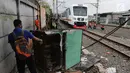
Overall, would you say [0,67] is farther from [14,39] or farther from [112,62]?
[112,62]

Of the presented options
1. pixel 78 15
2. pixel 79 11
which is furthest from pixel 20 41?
pixel 79 11

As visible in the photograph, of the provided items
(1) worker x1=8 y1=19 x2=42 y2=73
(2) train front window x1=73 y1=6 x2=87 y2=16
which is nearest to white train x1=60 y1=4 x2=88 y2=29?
(2) train front window x1=73 y1=6 x2=87 y2=16

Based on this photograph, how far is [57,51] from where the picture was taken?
208 inches

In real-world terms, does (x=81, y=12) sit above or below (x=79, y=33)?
above

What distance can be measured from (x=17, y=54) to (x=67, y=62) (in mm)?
1753

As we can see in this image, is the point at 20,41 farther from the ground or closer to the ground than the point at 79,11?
closer to the ground

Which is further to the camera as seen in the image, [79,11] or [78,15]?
[79,11]

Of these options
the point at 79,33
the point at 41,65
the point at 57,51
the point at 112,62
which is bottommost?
the point at 112,62

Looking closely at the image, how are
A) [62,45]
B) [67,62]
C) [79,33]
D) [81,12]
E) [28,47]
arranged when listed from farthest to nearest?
[81,12]
[79,33]
[67,62]
[62,45]
[28,47]

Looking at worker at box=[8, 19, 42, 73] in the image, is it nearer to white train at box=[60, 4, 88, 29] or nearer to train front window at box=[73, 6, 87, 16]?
white train at box=[60, 4, 88, 29]

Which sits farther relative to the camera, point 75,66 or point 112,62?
point 112,62

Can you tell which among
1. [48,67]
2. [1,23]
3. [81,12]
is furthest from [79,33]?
[81,12]

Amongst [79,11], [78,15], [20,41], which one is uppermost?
[79,11]

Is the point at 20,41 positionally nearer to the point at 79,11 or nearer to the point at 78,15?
the point at 78,15
